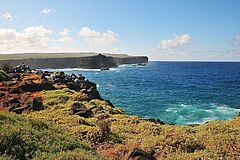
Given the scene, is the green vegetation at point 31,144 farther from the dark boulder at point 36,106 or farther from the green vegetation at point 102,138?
the dark boulder at point 36,106

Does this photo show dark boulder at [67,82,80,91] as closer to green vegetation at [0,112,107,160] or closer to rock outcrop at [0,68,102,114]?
rock outcrop at [0,68,102,114]

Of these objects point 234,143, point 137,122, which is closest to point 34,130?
point 234,143

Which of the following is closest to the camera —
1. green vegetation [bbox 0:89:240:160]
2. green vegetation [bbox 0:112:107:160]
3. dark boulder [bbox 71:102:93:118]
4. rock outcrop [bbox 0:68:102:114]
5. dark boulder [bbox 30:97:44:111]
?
green vegetation [bbox 0:112:107:160]

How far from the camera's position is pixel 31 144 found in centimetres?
1303

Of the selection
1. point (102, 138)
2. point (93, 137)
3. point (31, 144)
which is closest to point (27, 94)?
point (93, 137)

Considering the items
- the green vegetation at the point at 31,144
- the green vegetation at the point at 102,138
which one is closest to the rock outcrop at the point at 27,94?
the green vegetation at the point at 102,138

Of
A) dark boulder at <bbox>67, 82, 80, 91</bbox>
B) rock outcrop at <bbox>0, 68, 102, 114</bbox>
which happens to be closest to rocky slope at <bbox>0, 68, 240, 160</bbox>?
rock outcrop at <bbox>0, 68, 102, 114</bbox>

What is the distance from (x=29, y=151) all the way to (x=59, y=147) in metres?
1.44

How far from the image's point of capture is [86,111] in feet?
96.9

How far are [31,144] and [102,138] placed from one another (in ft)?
27.2

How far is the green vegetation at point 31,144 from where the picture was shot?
12.3 m

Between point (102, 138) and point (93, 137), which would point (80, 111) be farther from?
point (102, 138)

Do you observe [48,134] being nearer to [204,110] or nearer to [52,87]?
[52,87]

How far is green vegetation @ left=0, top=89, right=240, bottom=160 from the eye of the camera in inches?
510
